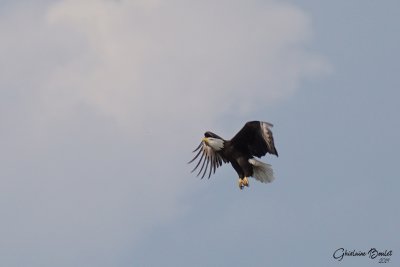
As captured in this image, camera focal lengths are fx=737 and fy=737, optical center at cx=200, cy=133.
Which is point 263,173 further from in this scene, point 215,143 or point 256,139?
point 215,143

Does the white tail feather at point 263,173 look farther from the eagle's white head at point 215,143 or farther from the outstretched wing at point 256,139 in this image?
the eagle's white head at point 215,143

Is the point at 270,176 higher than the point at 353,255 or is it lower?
higher

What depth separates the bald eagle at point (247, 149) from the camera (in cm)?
1817

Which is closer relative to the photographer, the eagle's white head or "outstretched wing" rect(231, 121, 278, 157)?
"outstretched wing" rect(231, 121, 278, 157)

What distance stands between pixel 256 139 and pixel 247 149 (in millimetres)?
558

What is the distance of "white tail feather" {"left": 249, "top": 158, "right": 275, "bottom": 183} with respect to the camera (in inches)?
755

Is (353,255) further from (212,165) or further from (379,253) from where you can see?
(212,165)

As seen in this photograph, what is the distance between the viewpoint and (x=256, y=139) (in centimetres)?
1847

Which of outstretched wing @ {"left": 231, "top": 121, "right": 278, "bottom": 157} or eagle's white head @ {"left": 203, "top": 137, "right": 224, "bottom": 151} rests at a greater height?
eagle's white head @ {"left": 203, "top": 137, "right": 224, "bottom": 151}

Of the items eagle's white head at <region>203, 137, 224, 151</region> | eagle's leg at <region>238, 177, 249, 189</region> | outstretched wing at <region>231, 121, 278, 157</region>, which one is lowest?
eagle's leg at <region>238, 177, 249, 189</region>

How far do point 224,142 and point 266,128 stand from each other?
1.76 meters

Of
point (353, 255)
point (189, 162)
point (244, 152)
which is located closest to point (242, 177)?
point (244, 152)

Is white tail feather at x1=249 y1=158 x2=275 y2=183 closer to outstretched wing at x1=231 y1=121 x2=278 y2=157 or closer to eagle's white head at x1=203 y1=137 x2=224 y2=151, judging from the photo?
outstretched wing at x1=231 y1=121 x2=278 y2=157

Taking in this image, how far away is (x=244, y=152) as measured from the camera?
62.3 ft
